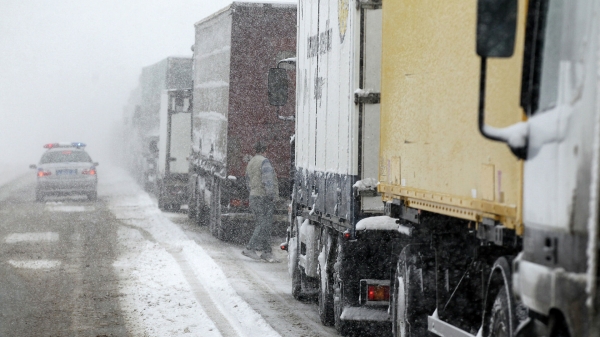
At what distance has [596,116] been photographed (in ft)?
12.6

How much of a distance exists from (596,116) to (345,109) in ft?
18.6

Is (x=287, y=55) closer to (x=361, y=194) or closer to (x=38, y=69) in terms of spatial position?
(x=361, y=194)

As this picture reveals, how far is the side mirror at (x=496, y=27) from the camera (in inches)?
169

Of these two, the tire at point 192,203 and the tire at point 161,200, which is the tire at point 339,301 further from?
the tire at point 161,200

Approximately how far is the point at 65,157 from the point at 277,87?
1830cm

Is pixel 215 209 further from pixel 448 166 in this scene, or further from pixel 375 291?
pixel 448 166

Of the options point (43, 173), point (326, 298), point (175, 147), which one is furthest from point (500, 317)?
point (43, 173)

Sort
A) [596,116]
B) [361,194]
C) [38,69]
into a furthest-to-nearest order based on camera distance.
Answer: [38,69]
[361,194]
[596,116]

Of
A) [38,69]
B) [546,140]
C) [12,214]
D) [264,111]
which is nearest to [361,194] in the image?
[546,140]

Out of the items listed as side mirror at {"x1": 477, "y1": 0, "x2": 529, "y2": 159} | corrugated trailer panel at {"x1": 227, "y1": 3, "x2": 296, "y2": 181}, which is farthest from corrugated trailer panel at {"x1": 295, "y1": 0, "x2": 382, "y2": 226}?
corrugated trailer panel at {"x1": 227, "y1": 3, "x2": 296, "y2": 181}

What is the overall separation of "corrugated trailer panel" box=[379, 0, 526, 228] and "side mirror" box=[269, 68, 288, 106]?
5547 millimetres

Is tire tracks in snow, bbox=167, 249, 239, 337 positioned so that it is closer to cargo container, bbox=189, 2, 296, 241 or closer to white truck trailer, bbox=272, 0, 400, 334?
white truck trailer, bbox=272, 0, 400, 334

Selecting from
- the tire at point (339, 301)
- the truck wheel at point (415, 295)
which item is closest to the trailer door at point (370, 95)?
the tire at point (339, 301)

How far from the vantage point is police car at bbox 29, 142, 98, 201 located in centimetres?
3014
